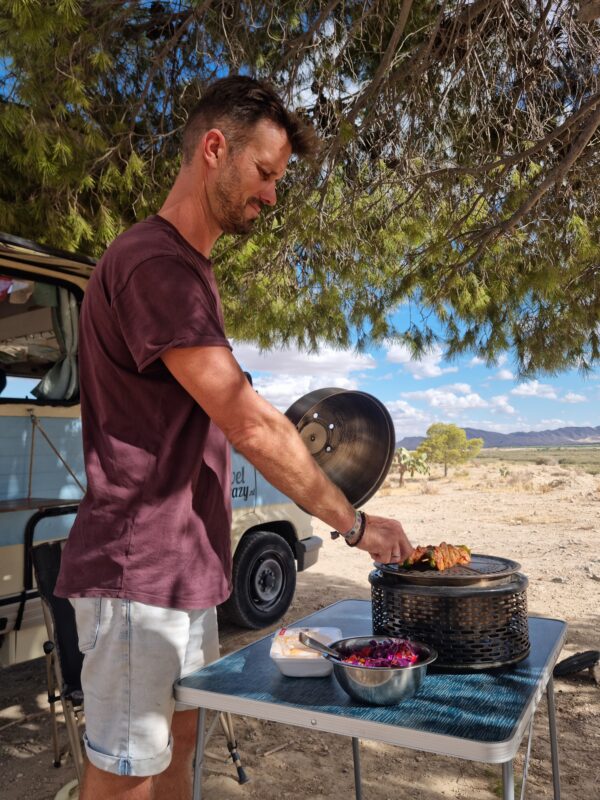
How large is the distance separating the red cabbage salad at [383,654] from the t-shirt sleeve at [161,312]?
865 millimetres

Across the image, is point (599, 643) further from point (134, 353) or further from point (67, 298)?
point (134, 353)

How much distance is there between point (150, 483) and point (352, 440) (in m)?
1.06

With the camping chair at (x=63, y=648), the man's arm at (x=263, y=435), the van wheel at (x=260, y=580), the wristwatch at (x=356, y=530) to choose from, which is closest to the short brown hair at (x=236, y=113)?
the man's arm at (x=263, y=435)

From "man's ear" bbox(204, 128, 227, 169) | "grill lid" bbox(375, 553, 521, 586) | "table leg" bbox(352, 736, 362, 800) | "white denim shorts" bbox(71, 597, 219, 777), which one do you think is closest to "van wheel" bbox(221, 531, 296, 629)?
"table leg" bbox(352, 736, 362, 800)

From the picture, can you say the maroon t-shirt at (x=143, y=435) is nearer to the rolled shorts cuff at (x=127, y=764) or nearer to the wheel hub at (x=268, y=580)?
the rolled shorts cuff at (x=127, y=764)

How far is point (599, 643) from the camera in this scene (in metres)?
5.83

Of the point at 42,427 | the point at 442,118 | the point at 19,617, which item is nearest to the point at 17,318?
the point at 42,427

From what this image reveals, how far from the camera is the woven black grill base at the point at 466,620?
2.00 meters

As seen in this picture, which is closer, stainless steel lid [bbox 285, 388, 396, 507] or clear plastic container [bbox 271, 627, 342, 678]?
clear plastic container [bbox 271, 627, 342, 678]

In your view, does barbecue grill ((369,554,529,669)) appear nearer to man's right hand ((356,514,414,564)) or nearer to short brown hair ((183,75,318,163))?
man's right hand ((356,514,414,564))

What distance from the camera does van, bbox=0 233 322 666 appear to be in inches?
143

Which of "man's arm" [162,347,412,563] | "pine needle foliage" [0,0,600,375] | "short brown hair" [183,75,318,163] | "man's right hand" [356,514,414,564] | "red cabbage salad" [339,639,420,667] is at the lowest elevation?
"red cabbage salad" [339,639,420,667]

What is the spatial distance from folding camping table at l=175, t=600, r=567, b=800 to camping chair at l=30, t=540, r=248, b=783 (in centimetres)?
127

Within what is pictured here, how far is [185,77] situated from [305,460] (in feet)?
15.7
